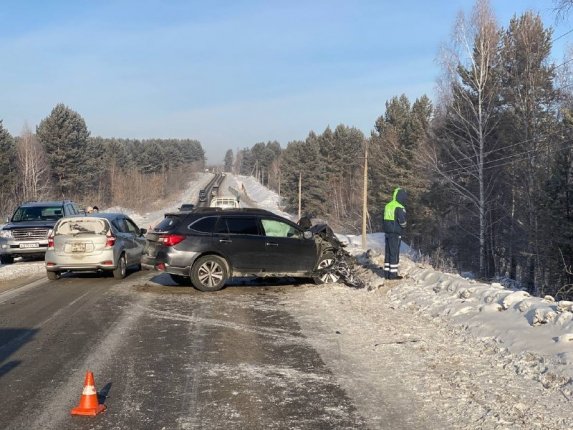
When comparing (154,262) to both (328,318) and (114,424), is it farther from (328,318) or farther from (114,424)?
(114,424)

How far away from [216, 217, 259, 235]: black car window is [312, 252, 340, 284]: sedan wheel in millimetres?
1635

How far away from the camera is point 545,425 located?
4598mm

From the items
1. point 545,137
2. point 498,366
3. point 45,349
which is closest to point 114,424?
point 45,349

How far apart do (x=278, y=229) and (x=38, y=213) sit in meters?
10.1

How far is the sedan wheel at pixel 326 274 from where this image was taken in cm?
1285

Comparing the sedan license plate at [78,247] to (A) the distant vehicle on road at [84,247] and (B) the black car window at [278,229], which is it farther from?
(B) the black car window at [278,229]

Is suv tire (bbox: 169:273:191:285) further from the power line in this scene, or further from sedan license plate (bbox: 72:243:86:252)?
the power line

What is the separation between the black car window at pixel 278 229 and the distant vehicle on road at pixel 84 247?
3823 millimetres

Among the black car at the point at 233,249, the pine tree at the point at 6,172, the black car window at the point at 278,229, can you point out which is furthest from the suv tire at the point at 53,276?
the pine tree at the point at 6,172

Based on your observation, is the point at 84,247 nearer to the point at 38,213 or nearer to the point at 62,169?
the point at 38,213

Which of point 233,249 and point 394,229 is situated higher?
point 394,229

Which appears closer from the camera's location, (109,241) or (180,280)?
(180,280)

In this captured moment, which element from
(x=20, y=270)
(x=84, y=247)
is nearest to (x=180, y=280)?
(x=84, y=247)

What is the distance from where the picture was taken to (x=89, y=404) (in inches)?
190
